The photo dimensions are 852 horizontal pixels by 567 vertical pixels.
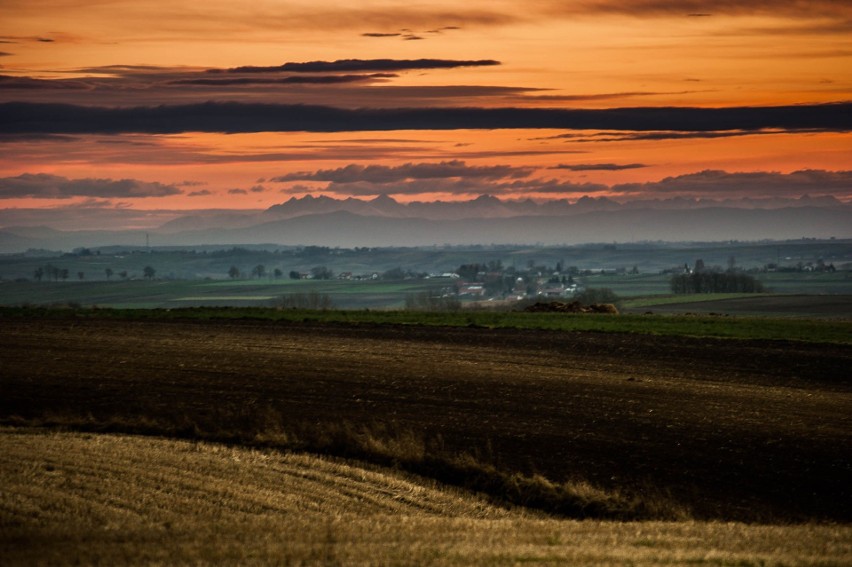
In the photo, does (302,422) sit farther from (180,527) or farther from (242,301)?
(242,301)

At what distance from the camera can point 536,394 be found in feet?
112

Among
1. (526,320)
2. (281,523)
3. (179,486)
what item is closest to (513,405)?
(179,486)

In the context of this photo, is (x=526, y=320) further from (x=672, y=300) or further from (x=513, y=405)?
(x=672, y=300)

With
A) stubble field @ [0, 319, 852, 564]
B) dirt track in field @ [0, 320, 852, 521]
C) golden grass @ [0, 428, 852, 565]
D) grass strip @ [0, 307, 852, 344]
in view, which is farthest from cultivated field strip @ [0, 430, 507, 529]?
grass strip @ [0, 307, 852, 344]

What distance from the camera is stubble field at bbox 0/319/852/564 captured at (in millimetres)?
23000

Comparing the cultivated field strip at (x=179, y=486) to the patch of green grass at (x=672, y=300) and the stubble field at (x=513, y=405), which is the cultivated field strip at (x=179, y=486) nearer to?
the stubble field at (x=513, y=405)

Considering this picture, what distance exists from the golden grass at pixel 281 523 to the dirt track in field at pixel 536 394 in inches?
156

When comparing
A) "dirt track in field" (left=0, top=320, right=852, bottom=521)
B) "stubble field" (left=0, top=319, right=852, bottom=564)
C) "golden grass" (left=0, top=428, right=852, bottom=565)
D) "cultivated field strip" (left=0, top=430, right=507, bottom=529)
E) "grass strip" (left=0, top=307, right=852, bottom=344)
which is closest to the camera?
"golden grass" (left=0, top=428, right=852, bottom=565)

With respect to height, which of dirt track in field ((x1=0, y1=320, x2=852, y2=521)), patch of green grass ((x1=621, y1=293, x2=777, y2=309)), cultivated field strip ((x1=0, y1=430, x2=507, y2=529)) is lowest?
patch of green grass ((x1=621, y1=293, x2=777, y2=309))

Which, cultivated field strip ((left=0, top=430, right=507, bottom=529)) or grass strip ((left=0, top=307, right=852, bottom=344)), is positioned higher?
cultivated field strip ((left=0, top=430, right=507, bottom=529))

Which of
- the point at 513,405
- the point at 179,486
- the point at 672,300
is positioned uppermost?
the point at 179,486

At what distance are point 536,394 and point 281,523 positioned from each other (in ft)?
58.1

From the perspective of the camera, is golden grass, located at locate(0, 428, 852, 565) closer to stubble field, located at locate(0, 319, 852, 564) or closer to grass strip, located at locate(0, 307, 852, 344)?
stubble field, located at locate(0, 319, 852, 564)

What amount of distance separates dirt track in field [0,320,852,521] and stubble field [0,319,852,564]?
79 mm
